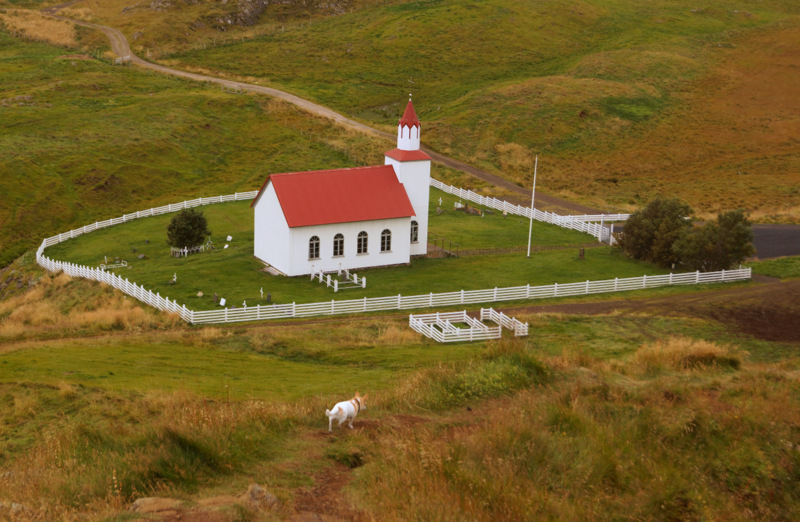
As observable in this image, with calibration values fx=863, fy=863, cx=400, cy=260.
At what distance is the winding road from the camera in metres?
55.8

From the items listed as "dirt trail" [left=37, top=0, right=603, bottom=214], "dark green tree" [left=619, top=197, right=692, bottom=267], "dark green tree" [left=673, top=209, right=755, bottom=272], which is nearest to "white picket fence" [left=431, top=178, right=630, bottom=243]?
"dirt trail" [left=37, top=0, right=603, bottom=214]

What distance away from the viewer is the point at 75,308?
41.2 metres

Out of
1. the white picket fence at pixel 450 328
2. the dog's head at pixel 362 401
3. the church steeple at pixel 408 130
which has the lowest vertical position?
the white picket fence at pixel 450 328

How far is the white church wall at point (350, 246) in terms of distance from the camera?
1805 inches

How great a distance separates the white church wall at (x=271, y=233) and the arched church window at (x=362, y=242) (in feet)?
13.8

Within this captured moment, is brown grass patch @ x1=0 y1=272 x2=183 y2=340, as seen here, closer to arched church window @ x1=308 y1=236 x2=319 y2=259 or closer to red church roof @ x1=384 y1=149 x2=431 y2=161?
arched church window @ x1=308 y1=236 x2=319 y2=259

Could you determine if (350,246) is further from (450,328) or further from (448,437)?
(448,437)

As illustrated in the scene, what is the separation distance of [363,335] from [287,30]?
3937 inches

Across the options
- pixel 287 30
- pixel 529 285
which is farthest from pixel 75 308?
pixel 287 30

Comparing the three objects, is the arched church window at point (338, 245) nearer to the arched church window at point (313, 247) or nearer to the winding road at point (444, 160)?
the arched church window at point (313, 247)

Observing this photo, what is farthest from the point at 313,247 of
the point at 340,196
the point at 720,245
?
the point at 720,245

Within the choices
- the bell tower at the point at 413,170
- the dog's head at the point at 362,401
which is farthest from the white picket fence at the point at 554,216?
the dog's head at the point at 362,401

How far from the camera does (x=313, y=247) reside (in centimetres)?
4634

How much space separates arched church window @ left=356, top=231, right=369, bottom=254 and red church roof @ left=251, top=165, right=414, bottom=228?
1.08 m
